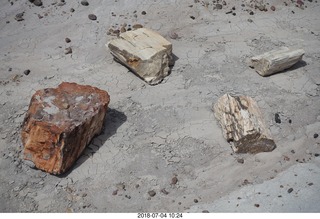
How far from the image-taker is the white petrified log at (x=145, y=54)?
→ 559 centimetres

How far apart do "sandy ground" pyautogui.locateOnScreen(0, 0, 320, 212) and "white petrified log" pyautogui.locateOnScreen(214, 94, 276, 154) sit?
132 mm

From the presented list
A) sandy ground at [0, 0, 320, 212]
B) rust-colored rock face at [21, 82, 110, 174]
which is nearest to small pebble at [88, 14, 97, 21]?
sandy ground at [0, 0, 320, 212]

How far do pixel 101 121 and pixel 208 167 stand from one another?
1555mm

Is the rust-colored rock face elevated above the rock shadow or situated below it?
above

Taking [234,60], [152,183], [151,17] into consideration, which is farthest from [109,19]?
[152,183]

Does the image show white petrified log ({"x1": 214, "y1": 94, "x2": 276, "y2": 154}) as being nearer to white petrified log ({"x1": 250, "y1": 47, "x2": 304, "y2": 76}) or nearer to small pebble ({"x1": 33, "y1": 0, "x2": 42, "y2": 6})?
white petrified log ({"x1": 250, "y1": 47, "x2": 304, "y2": 76})

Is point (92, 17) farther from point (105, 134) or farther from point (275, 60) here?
point (275, 60)

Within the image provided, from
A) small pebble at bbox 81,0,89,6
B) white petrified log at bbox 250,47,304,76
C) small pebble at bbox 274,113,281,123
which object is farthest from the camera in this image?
small pebble at bbox 81,0,89,6

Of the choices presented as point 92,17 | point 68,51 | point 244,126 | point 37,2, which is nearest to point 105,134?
point 244,126

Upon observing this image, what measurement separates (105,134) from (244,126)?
74.8 inches

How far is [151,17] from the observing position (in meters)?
7.00

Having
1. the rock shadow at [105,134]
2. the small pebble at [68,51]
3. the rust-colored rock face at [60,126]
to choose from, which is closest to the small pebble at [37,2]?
the small pebble at [68,51]

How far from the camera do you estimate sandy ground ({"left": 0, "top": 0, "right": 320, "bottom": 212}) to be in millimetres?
4391
